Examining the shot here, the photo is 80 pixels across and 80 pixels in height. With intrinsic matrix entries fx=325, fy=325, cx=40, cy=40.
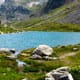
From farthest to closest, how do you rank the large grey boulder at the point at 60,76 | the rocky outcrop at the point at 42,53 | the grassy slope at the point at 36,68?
the rocky outcrop at the point at 42,53, the grassy slope at the point at 36,68, the large grey boulder at the point at 60,76

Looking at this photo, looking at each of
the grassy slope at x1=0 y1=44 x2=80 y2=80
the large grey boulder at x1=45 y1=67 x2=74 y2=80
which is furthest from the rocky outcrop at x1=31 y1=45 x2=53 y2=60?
the large grey boulder at x1=45 y1=67 x2=74 y2=80

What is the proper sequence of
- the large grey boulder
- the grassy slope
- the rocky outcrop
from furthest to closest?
the rocky outcrop
the grassy slope
the large grey boulder

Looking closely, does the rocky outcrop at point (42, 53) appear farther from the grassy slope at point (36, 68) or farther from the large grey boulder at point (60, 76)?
the large grey boulder at point (60, 76)

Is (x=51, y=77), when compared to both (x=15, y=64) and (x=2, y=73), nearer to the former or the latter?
(x=2, y=73)

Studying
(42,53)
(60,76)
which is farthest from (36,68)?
(60,76)

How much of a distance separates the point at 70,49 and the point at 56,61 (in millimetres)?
18571

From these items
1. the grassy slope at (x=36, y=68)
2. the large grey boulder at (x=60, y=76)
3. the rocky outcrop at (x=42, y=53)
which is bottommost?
the large grey boulder at (x=60, y=76)

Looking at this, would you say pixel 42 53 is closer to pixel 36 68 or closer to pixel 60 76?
pixel 36 68

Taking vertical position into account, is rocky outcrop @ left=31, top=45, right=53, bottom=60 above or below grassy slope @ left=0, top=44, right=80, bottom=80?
above

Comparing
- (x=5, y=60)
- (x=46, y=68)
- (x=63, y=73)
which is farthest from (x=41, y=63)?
(x=63, y=73)

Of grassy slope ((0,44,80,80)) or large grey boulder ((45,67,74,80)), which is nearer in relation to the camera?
large grey boulder ((45,67,74,80))

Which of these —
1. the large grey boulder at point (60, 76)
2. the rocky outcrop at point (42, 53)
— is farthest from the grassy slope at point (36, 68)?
the rocky outcrop at point (42, 53)

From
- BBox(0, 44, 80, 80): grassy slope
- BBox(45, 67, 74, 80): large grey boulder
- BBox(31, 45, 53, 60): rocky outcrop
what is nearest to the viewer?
BBox(45, 67, 74, 80): large grey boulder

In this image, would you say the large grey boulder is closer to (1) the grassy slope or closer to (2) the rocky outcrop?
(1) the grassy slope
